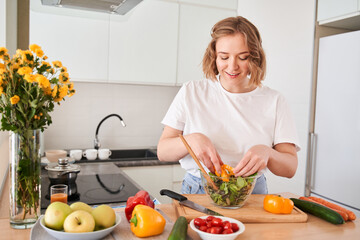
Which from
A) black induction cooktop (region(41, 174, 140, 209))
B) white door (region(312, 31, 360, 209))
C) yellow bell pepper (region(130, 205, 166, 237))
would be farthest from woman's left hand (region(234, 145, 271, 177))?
white door (region(312, 31, 360, 209))

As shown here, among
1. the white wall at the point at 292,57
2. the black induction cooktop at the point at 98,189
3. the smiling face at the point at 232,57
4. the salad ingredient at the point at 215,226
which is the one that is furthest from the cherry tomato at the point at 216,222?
the white wall at the point at 292,57

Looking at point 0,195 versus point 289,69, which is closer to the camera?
point 0,195

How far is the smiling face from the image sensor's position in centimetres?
138

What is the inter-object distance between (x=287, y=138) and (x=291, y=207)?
348 mm

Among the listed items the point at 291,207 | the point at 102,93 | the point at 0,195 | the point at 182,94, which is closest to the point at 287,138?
the point at 291,207

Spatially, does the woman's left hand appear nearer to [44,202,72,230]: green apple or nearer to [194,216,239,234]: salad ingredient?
[194,216,239,234]: salad ingredient

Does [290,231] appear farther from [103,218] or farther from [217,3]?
[217,3]

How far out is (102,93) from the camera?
3350 millimetres

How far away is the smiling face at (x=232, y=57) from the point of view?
1.38 metres

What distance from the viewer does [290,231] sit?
1083mm

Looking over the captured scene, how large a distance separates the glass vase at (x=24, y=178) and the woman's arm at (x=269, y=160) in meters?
0.61

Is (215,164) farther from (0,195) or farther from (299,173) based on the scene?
(299,173)

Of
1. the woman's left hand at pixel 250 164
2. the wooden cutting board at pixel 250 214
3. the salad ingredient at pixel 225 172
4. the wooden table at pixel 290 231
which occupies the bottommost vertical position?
the wooden table at pixel 290 231

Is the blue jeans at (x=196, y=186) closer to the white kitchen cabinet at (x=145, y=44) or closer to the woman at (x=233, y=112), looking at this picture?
the woman at (x=233, y=112)
